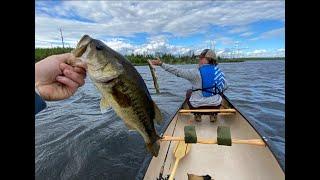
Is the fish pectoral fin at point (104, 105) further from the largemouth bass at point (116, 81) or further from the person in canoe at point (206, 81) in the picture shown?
the person in canoe at point (206, 81)

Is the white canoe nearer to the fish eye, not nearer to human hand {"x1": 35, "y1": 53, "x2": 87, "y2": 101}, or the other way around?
human hand {"x1": 35, "y1": 53, "x2": 87, "y2": 101}

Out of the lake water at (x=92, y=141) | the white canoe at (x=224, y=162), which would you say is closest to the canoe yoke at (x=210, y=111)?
the lake water at (x=92, y=141)

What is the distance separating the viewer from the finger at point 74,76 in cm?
207

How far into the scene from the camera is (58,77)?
2.16m

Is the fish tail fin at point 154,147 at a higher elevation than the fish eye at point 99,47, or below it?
below

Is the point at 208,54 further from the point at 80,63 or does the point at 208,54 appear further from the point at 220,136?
the point at 80,63

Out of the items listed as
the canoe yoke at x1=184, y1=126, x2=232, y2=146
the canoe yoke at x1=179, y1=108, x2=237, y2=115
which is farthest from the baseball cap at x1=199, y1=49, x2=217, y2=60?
the canoe yoke at x1=184, y1=126, x2=232, y2=146

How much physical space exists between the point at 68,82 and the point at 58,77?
9 centimetres

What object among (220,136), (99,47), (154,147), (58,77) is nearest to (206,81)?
(220,136)

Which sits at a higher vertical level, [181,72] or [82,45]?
[82,45]

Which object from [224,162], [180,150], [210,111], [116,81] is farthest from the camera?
[210,111]

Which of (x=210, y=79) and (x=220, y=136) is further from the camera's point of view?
(x=210, y=79)

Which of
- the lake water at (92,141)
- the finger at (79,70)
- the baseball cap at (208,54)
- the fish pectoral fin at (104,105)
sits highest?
the baseball cap at (208,54)

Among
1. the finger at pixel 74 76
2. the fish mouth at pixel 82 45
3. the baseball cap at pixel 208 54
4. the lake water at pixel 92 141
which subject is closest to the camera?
the fish mouth at pixel 82 45
